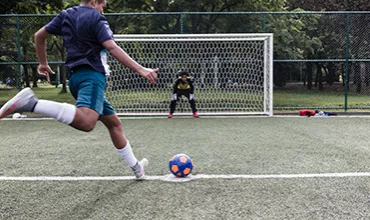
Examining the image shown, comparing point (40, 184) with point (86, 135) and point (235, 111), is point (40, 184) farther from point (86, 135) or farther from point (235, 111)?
point (235, 111)

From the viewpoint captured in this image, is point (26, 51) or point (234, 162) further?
point (26, 51)

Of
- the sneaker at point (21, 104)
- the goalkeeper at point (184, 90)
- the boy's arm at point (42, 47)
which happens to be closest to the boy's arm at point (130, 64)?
the sneaker at point (21, 104)

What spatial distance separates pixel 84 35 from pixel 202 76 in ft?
28.1

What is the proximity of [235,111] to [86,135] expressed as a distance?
18.1 feet

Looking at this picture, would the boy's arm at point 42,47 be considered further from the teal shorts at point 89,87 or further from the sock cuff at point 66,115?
the sock cuff at point 66,115

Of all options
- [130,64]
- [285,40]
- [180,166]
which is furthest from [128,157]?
[285,40]

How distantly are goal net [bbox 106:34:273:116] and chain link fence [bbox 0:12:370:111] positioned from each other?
0.76m

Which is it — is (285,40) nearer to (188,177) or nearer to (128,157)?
(188,177)

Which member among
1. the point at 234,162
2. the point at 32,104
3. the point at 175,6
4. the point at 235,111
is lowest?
the point at 235,111

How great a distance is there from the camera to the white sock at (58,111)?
2.63m

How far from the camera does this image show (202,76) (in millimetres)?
11297

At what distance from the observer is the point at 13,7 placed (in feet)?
41.6

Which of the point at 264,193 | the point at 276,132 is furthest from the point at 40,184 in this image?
the point at 276,132

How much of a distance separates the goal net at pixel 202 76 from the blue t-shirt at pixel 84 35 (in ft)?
24.6
